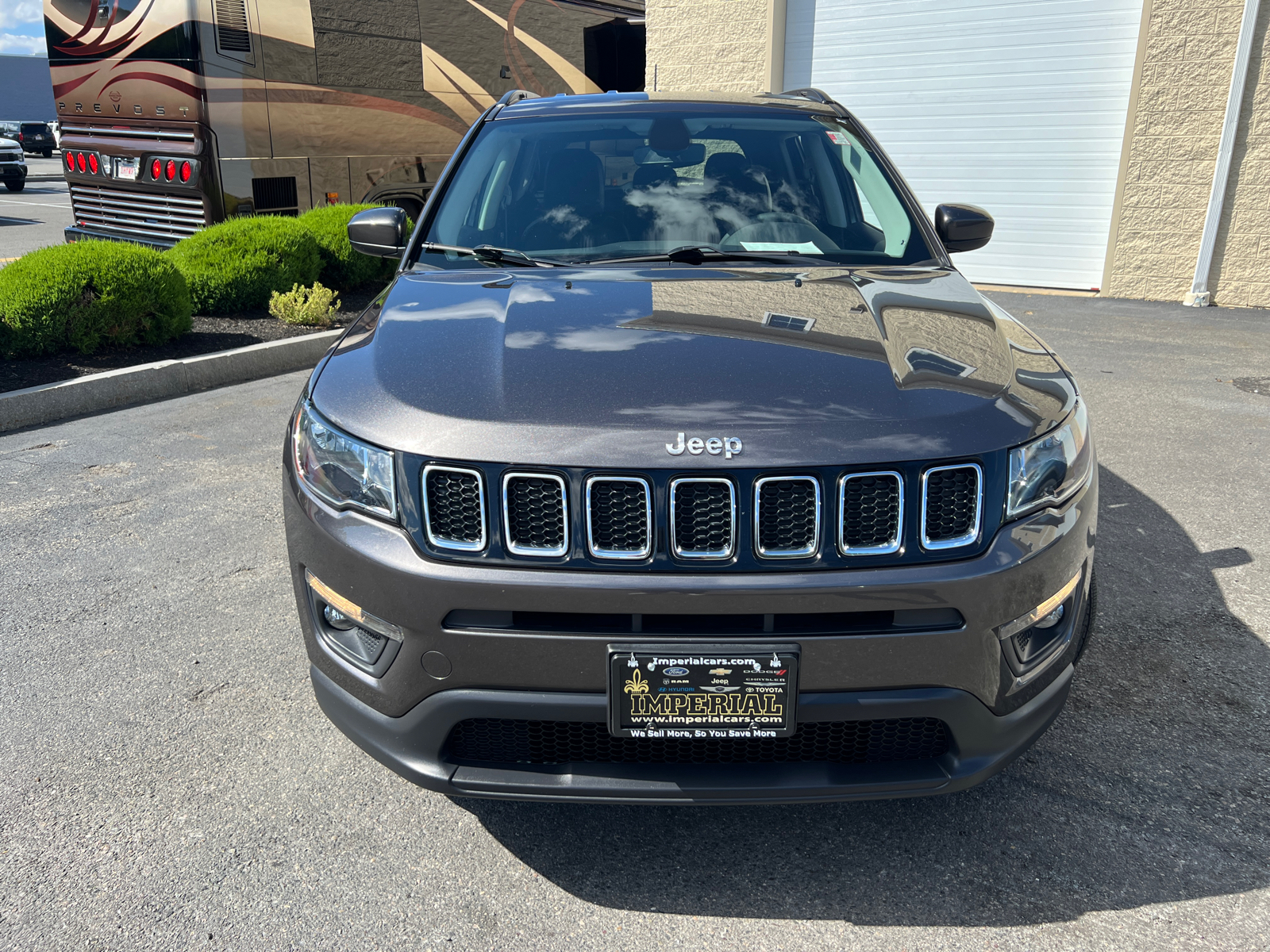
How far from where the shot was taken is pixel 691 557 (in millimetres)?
1929

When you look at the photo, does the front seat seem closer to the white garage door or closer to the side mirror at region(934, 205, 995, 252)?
the side mirror at region(934, 205, 995, 252)

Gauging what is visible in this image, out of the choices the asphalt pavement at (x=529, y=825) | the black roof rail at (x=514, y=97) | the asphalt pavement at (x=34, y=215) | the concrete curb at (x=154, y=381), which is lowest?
the asphalt pavement at (x=34, y=215)

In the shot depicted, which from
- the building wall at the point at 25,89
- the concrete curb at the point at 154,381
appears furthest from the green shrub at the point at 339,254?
the building wall at the point at 25,89

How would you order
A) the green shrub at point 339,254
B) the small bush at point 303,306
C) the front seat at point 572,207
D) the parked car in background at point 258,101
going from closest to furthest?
the front seat at point 572,207, the small bush at point 303,306, the parked car in background at point 258,101, the green shrub at point 339,254

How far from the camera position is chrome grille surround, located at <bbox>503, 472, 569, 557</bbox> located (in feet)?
6.36

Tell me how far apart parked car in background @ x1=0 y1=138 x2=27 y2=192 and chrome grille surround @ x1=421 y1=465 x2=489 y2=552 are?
2778 cm

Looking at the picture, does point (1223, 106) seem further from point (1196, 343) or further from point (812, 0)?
point (812, 0)

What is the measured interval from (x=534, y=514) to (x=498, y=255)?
1.42 m

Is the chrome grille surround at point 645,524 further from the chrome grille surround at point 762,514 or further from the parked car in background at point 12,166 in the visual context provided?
the parked car in background at point 12,166

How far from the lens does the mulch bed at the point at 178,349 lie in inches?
253

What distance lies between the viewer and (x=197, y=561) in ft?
13.0

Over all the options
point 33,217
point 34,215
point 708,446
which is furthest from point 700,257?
point 34,215

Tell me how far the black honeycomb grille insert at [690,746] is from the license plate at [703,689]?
3.9 inches

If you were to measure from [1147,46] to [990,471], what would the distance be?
1032 centimetres
